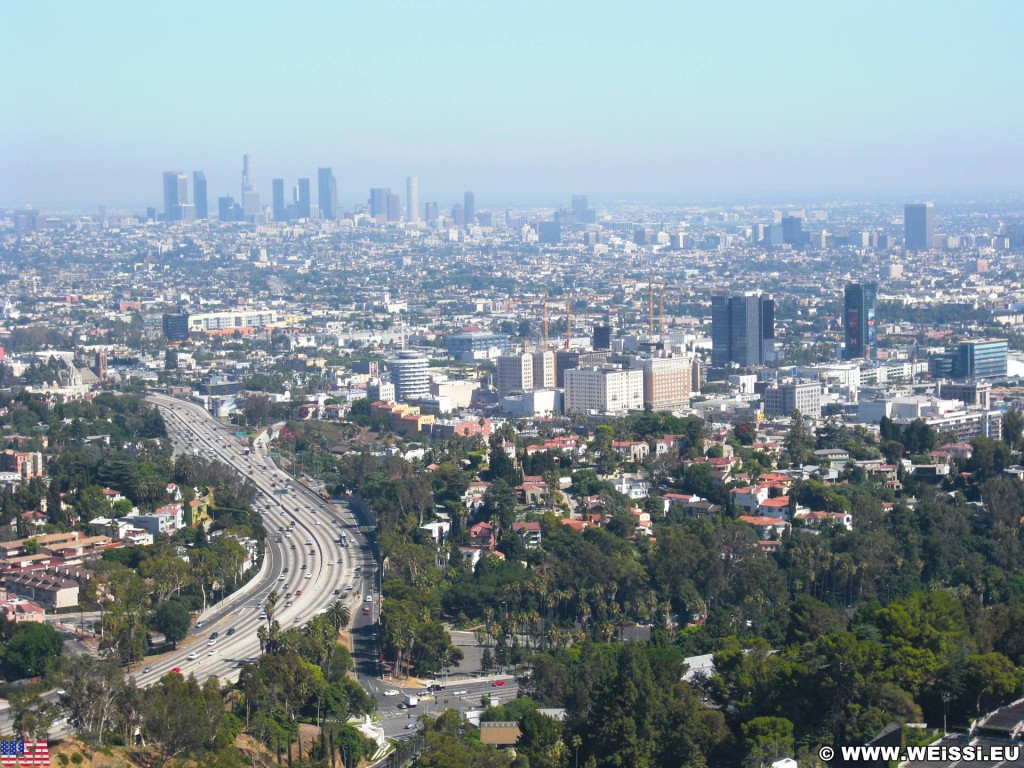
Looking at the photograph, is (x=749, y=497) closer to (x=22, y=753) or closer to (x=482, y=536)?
(x=482, y=536)

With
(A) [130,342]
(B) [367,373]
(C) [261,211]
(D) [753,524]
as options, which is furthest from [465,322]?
(C) [261,211]

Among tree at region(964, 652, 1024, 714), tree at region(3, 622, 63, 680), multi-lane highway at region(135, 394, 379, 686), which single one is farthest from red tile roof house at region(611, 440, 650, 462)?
tree at region(964, 652, 1024, 714)

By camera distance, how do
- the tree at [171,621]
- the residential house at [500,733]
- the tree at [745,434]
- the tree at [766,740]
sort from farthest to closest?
the tree at [745,434], the tree at [171,621], the residential house at [500,733], the tree at [766,740]

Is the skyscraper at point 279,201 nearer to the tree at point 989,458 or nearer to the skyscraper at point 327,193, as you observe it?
the skyscraper at point 327,193

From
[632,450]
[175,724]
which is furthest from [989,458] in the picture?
[175,724]

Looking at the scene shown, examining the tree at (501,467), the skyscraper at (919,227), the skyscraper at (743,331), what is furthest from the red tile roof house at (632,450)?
the skyscraper at (919,227)

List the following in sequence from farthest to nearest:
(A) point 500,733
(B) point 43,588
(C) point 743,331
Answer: (C) point 743,331
(B) point 43,588
(A) point 500,733

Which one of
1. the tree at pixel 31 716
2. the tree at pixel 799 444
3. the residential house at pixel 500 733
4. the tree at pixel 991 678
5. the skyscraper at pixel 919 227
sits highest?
the skyscraper at pixel 919 227
